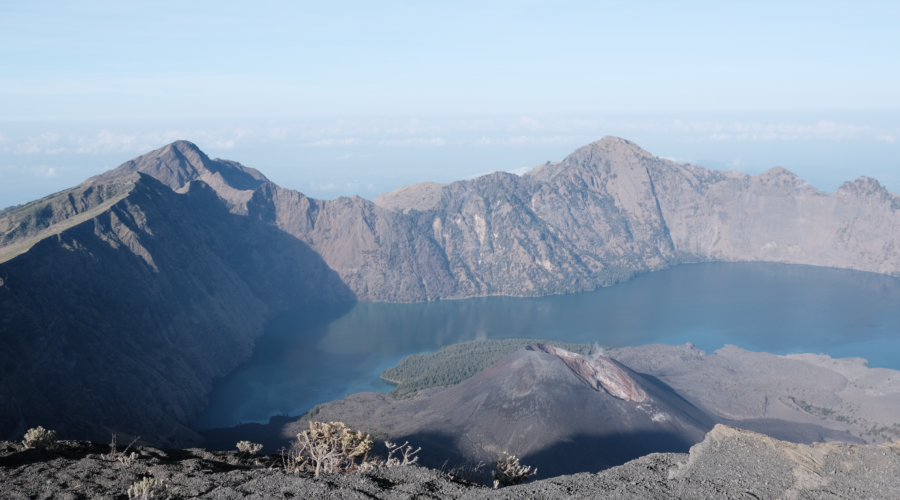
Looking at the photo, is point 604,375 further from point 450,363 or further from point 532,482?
point 532,482

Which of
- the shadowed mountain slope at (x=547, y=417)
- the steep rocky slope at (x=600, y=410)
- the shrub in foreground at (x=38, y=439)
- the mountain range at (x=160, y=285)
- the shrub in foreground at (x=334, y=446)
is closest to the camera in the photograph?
the shrub in foreground at (x=334, y=446)

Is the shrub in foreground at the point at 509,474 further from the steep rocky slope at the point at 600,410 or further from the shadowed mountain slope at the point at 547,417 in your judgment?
the steep rocky slope at the point at 600,410

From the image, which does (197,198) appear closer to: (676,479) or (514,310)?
(514,310)

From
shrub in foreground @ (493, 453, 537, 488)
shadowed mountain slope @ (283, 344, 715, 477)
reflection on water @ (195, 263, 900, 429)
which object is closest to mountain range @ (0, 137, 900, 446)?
reflection on water @ (195, 263, 900, 429)

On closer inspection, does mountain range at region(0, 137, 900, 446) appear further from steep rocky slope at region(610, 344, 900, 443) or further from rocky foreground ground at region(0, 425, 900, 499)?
steep rocky slope at region(610, 344, 900, 443)

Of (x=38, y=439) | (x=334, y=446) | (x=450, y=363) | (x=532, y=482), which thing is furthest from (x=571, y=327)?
(x=38, y=439)

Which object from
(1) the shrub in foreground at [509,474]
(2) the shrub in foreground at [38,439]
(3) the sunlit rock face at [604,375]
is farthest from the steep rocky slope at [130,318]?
(3) the sunlit rock face at [604,375]

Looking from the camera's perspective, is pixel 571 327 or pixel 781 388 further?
pixel 571 327
